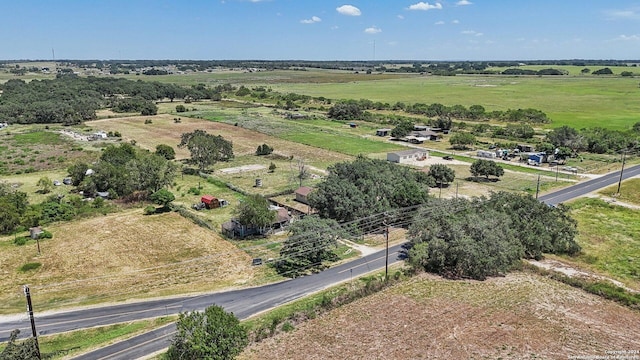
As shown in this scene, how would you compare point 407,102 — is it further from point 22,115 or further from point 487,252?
point 487,252

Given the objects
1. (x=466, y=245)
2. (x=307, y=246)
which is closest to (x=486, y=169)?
(x=466, y=245)

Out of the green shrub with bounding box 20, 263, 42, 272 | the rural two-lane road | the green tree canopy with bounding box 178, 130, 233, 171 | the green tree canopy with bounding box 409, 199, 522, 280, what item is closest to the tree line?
the green tree canopy with bounding box 178, 130, 233, 171

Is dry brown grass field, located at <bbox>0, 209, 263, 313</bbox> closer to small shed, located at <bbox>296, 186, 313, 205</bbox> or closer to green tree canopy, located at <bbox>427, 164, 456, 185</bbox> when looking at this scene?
small shed, located at <bbox>296, 186, 313, 205</bbox>

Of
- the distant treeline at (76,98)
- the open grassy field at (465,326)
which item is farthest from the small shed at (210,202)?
→ the distant treeline at (76,98)

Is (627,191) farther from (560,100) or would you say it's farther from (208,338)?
(560,100)

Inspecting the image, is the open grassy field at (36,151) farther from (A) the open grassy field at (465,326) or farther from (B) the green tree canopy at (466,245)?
(A) the open grassy field at (465,326)

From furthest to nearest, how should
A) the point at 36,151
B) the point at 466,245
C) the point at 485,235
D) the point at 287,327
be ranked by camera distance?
the point at 36,151, the point at 485,235, the point at 466,245, the point at 287,327
